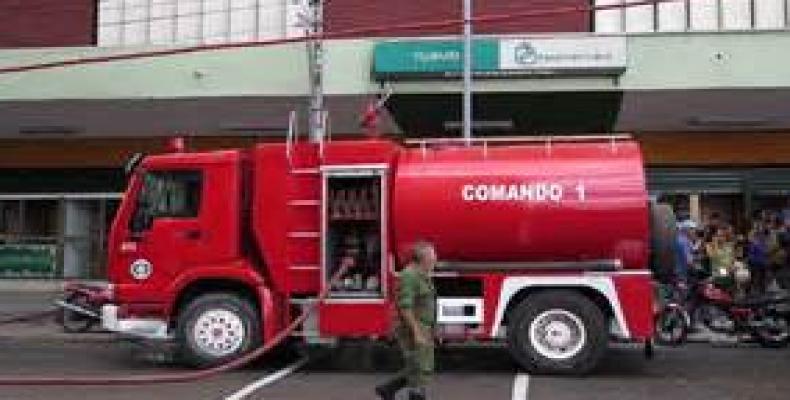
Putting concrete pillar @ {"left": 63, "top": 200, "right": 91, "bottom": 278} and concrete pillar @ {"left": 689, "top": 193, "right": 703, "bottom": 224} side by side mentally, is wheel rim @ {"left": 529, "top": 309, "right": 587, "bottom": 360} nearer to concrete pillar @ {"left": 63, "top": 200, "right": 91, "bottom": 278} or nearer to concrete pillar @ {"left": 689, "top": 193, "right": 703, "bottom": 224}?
concrete pillar @ {"left": 689, "top": 193, "right": 703, "bottom": 224}

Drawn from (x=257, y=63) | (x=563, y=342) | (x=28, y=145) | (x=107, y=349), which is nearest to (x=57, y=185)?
(x=28, y=145)

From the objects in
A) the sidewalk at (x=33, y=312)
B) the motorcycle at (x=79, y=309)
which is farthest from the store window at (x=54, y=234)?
the motorcycle at (x=79, y=309)

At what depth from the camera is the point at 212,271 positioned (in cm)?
1658

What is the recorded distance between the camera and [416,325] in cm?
1209

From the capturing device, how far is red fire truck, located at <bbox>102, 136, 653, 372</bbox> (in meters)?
15.6

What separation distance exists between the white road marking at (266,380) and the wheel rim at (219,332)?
65 cm

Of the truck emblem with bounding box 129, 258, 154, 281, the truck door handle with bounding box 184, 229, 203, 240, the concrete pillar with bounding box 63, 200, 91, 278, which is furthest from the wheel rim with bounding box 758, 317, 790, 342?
the concrete pillar with bounding box 63, 200, 91, 278

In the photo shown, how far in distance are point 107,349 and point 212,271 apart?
3.36 meters

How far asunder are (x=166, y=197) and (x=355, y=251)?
2.48 meters

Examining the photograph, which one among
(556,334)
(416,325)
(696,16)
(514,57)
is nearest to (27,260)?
(514,57)

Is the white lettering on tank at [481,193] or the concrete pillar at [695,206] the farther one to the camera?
the concrete pillar at [695,206]

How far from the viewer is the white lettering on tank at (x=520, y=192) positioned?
15.6 m

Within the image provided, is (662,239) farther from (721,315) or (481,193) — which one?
(721,315)

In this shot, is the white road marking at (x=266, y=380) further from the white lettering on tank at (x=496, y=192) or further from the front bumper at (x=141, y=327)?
the white lettering on tank at (x=496, y=192)
